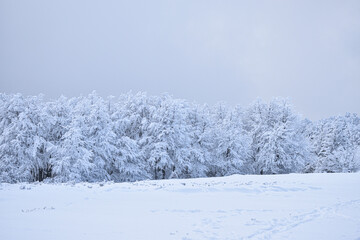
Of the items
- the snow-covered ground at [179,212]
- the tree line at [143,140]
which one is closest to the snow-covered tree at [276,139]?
the tree line at [143,140]

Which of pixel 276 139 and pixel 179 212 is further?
pixel 276 139

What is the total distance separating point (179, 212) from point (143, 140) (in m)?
24.1

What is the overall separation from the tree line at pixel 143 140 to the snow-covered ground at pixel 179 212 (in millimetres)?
14227

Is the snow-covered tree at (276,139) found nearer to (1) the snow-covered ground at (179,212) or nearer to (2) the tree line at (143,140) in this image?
(2) the tree line at (143,140)

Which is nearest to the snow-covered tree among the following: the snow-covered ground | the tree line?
the tree line

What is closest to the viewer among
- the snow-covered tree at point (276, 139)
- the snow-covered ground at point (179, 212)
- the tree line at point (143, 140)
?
the snow-covered ground at point (179, 212)

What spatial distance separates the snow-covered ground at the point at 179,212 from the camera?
904 cm

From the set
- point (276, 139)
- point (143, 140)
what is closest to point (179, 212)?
point (143, 140)

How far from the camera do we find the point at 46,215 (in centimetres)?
1104

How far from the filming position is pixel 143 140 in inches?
1415

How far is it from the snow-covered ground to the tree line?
14227mm

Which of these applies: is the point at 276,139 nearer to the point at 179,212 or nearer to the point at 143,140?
the point at 143,140

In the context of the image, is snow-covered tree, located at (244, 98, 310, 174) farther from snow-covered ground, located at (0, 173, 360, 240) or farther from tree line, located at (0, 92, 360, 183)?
snow-covered ground, located at (0, 173, 360, 240)

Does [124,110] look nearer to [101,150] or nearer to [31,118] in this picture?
[101,150]
